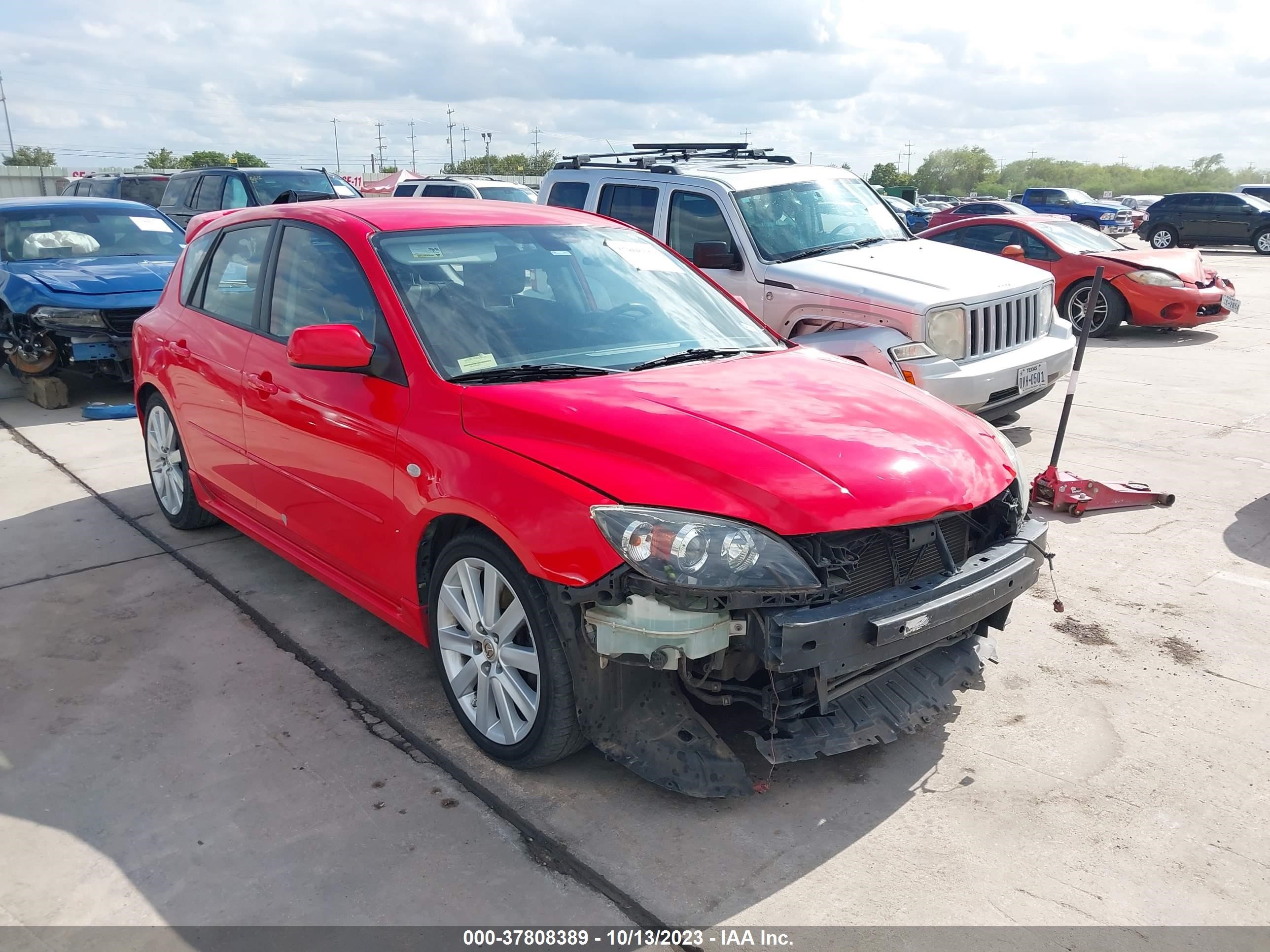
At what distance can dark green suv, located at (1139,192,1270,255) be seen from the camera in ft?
90.3

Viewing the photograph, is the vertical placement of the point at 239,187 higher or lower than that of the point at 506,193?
lower

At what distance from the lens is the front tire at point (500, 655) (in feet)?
10.0

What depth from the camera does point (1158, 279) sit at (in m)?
12.1

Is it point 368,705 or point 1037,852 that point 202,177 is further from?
point 1037,852

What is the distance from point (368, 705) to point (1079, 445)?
5697 millimetres

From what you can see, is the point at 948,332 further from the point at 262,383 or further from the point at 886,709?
the point at 262,383

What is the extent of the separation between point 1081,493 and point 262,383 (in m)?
4.58

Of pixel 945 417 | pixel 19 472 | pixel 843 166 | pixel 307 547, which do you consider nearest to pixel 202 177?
pixel 19 472

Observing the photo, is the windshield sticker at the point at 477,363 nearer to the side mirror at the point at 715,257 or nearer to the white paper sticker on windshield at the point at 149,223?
the side mirror at the point at 715,257

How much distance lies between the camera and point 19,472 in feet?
22.6

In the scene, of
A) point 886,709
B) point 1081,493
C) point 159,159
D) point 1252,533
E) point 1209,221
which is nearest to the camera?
point 886,709

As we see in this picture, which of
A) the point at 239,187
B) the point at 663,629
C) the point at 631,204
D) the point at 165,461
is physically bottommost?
the point at 165,461

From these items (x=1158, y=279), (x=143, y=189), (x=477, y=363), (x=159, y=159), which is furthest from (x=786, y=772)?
(x=159, y=159)

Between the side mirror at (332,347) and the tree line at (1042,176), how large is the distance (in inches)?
3553
